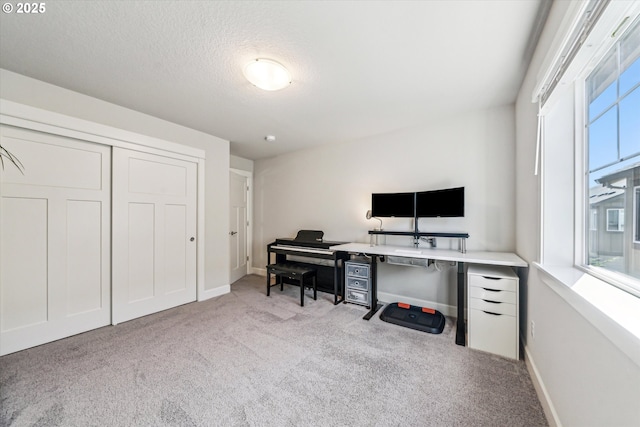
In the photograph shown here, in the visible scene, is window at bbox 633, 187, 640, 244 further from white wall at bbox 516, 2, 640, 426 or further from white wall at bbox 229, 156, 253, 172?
white wall at bbox 229, 156, 253, 172

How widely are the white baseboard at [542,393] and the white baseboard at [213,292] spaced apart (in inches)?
138

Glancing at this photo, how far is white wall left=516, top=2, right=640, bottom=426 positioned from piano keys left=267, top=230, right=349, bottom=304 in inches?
77.2

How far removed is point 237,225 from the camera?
431 cm

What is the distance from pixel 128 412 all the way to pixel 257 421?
31.7 inches

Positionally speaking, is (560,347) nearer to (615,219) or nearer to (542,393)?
(542,393)

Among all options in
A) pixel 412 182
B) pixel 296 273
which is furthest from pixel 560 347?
pixel 296 273

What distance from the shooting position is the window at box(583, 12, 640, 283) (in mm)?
948

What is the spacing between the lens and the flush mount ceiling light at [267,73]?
69.5 inches

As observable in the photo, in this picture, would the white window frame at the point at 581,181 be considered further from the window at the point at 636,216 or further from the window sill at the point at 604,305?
the window at the point at 636,216

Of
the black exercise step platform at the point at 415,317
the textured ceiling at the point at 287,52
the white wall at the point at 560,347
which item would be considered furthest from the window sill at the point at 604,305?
the textured ceiling at the point at 287,52

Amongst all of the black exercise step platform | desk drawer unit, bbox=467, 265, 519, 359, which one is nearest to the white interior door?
the black exercise step platform

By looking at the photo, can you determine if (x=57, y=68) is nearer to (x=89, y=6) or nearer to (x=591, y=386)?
(x=89, y=6)

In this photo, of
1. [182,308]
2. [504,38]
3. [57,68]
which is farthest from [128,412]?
[504,38]

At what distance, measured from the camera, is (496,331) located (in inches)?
76.4
